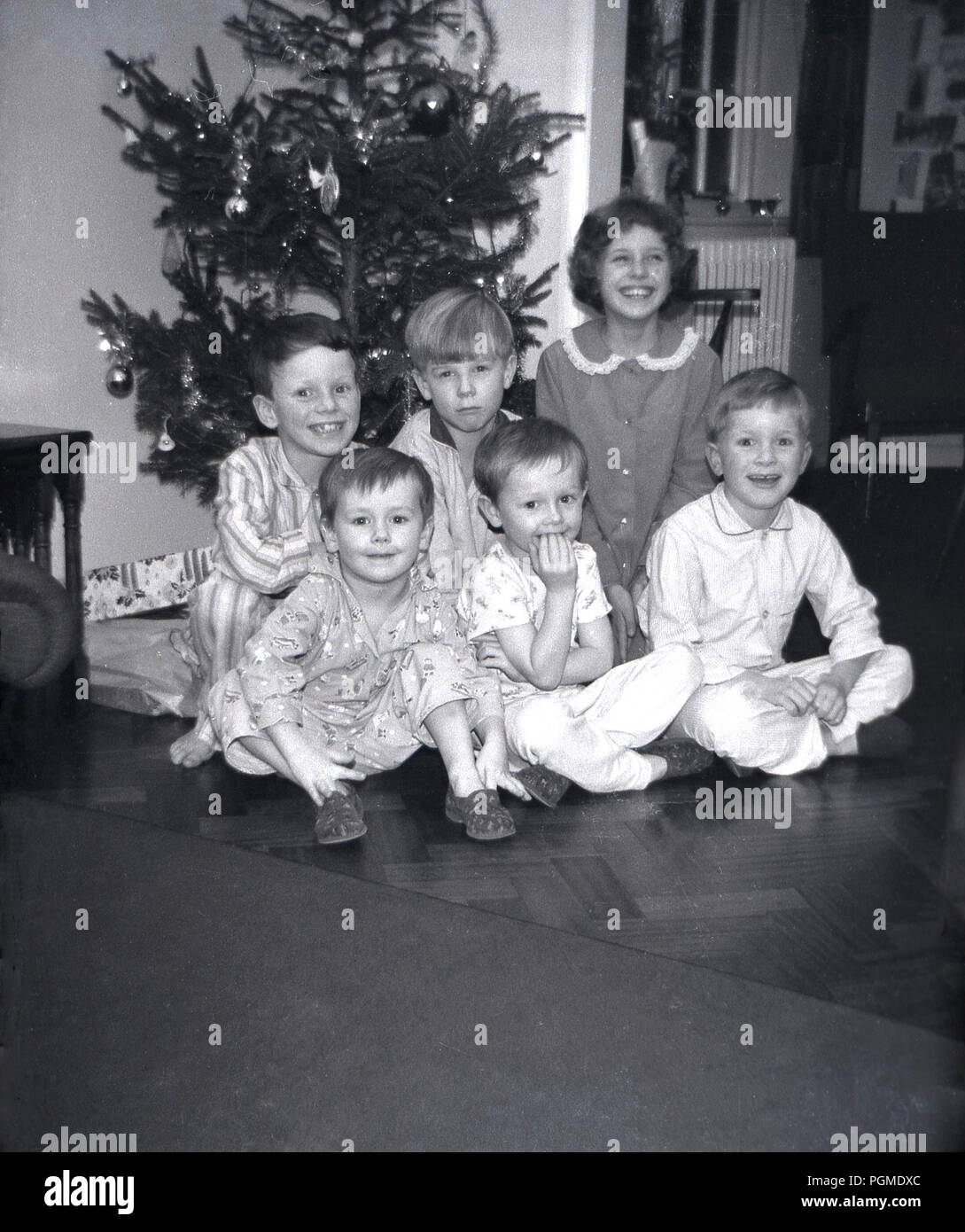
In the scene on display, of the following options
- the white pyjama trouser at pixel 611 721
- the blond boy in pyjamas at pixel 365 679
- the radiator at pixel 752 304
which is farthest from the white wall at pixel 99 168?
Answer: the white pyjama trouser at pixel 611 721

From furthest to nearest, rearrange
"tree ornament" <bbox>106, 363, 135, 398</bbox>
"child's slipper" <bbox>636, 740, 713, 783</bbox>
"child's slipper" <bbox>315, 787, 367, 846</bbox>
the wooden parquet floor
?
"tree ornament" <bbox>106, 363, 135, 398</bbox> → "child's slipper" <bbox>636, 740, 713, 783</bbox> → "child's slipper" <bbox>315, 787, 367, 846</bbox> → the wooden parquet floor

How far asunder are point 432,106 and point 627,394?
76cm

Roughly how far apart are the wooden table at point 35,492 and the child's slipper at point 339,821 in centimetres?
75

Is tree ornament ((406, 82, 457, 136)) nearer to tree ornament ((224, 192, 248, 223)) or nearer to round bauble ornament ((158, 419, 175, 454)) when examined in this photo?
tree ornament ((224, 192, 248, 223))

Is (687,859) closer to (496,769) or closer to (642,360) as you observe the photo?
(496,769)

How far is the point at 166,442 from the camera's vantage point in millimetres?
2941

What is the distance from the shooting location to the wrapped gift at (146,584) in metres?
2.91

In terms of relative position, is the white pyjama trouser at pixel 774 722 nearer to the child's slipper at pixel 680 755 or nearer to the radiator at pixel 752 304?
the child's slipper at pixel 680 755

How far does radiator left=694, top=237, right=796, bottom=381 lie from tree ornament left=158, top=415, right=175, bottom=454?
125 cm

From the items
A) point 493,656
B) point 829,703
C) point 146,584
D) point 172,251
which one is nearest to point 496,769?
point 493,656

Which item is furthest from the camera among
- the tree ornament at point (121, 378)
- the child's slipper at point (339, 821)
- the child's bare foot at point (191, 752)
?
the tree ornament at point (121, 378)

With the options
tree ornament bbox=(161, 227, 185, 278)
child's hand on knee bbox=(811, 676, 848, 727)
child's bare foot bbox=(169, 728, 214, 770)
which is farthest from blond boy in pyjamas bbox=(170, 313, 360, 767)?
child's hand on knee bbox=(811, 676, 848, 727)

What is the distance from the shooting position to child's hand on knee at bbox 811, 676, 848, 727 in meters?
2.26

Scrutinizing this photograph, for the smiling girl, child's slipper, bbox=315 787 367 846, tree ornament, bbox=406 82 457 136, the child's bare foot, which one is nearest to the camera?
child's slipper, bbox=315 787 367 846
